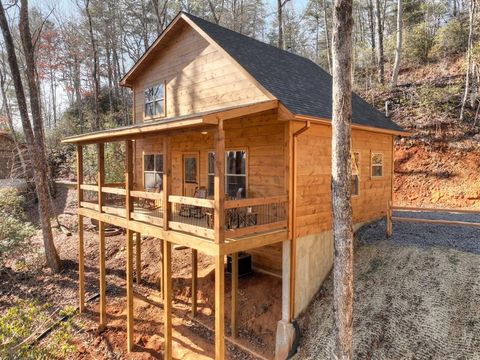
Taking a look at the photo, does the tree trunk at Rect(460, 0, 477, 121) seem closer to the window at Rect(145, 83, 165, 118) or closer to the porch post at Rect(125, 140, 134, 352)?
the window at Rect(145, 83, 165, 118)

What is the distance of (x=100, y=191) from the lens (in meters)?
9.35

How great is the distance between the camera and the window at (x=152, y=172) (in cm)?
1191

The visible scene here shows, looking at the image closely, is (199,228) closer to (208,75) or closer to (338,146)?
(338,146)

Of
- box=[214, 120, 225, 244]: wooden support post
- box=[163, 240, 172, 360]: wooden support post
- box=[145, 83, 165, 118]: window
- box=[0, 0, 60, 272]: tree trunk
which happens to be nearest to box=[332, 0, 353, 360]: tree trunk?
box=[214, 120, 225, 244]: wooden support post

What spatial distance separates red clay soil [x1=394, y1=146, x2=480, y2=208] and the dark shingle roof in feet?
19.1

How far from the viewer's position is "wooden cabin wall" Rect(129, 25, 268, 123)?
871 cm

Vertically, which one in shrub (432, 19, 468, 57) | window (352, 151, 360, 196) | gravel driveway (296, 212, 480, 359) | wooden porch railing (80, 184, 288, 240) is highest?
shrub (432, 19, 468, 57)

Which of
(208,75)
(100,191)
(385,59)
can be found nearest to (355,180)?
(208,75)

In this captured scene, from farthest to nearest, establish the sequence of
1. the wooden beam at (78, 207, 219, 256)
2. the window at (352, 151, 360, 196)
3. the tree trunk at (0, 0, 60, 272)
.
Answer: the tree trunk at (0, 0, 60, 272) → the window at (352, 151, 360, 196) → the wooden beam at (78, 207, 219, 256)

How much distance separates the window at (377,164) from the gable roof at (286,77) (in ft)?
3.19

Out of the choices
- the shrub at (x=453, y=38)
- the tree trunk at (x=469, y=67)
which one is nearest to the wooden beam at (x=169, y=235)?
the tree trunk at (x=469, y=67)

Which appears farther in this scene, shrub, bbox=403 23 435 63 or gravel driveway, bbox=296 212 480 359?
shrub, bbox=403 23 435 63

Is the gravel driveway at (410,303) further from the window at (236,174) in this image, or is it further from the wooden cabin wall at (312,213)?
the window at (236,174)

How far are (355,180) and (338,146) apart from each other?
4.77 meters
